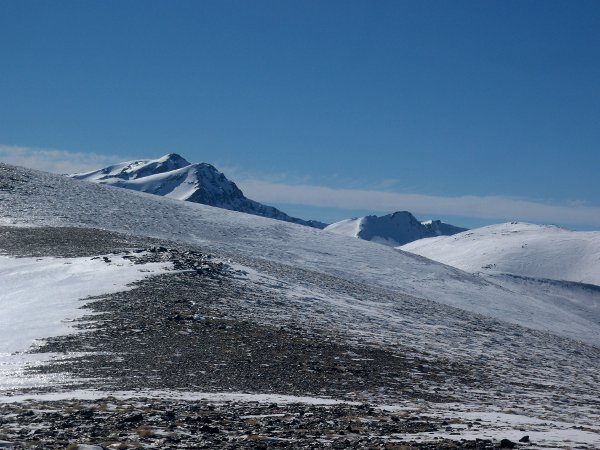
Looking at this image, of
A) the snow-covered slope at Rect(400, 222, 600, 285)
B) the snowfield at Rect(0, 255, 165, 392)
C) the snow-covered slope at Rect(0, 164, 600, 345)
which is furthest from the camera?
the snow-covered slope at Rect(400, 222, 600, 285)

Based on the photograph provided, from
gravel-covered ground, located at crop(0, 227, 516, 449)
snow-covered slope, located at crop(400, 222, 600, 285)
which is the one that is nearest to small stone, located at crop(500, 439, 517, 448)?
gravel-covered ground, located at crop(0, 227, 516, 449)

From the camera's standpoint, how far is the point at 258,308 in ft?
98.8

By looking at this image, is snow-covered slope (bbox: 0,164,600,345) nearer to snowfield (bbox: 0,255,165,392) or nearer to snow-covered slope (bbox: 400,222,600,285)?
snowfield (bbox: 0,255,165,392)

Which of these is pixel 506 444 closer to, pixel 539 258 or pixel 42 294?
pixel 42 294

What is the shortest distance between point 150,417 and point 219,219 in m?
63.4

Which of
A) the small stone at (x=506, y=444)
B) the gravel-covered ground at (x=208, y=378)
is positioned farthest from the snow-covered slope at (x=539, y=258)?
the small stone at (x=506, y=444)

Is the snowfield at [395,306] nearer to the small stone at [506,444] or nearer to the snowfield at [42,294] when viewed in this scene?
the small stone at [506,444]

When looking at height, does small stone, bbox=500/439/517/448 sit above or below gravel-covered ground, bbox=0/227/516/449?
above

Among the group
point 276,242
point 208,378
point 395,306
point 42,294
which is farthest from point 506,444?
point 276,242

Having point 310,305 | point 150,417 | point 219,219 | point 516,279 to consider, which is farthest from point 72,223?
point 516,279

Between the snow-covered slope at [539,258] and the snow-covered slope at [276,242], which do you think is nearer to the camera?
the snow-covered slope at [276,242]

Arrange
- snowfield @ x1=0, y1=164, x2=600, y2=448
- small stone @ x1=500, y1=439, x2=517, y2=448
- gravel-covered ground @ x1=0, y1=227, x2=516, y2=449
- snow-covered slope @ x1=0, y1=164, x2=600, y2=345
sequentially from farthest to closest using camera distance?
snow-covered slope @ x1=0, y1=164, x2=600, y2=345 < snowfield @ x1=0, y1=164, x2=600, y2=448 < gravel-covered ground @ x1=0, y1=227, x2=516, y2=449 < small stone @ x1=500, y1=439, x2=517, y2=448

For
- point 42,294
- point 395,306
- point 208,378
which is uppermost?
point 395,306

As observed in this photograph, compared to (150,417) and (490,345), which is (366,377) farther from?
(490,345)
